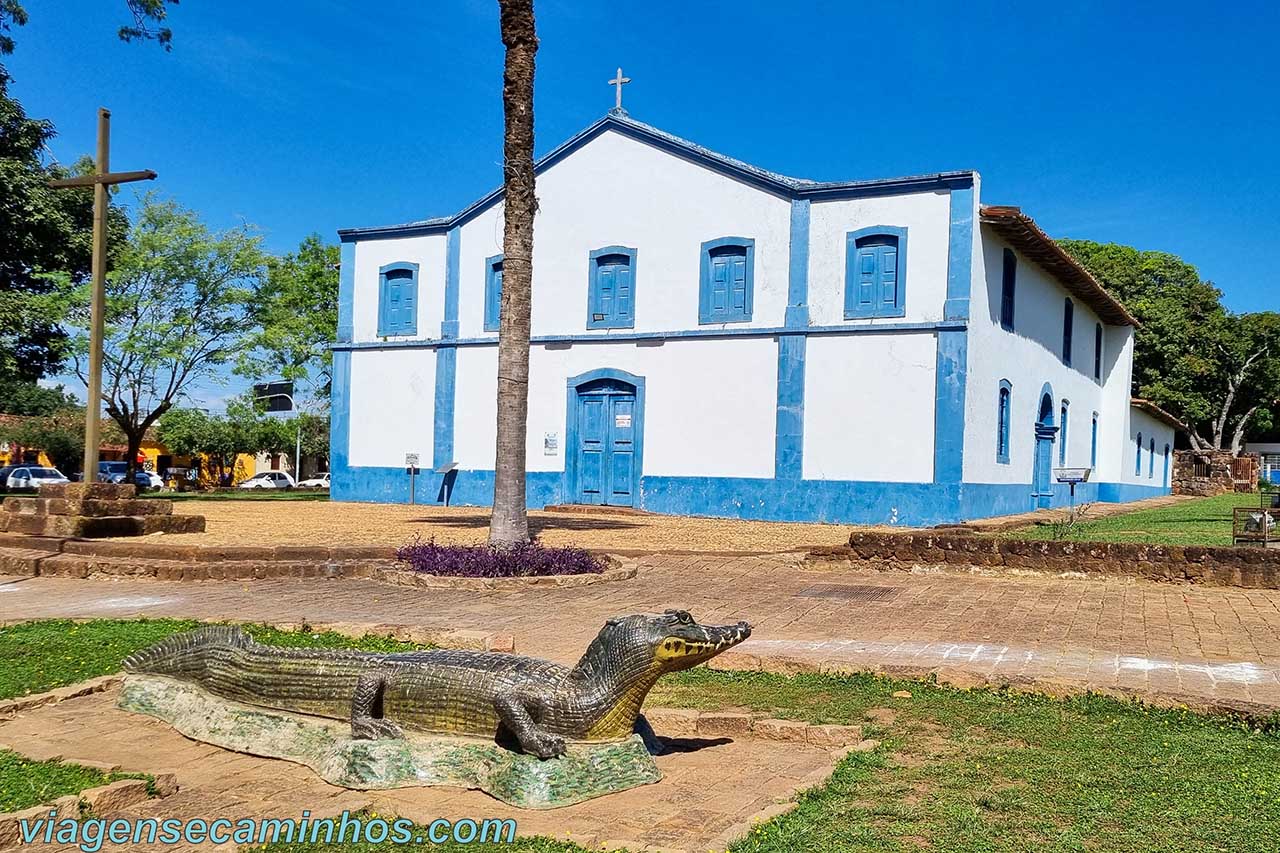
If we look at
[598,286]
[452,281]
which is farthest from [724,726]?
[452,281]

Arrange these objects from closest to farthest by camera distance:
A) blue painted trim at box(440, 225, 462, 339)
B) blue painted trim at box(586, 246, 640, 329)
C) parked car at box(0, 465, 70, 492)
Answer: blue painted trim at box(586, 246, 640, 329) < blue painted trim at box(440, 225, 462, 339) < parked car at box(0, 465, 70, 492)

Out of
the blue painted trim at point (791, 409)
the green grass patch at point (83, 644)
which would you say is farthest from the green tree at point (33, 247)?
the green grass patch at point (83, 644)

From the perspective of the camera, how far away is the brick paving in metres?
4.01

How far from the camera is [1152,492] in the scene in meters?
39.8

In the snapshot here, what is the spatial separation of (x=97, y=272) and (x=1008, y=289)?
57.1 feet

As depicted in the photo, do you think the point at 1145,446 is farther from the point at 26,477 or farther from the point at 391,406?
the point at 26,477

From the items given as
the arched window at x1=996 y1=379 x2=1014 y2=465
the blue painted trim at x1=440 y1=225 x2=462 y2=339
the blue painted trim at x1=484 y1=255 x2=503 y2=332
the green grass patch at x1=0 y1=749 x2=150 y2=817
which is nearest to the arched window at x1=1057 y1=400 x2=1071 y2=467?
the arched window at x1=996 y1=379 x2=1014 y2=465

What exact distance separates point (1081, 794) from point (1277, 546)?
10.3 m

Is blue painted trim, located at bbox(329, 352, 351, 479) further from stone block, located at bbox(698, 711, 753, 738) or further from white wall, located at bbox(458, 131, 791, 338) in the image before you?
stone block, located at bbox(698, 711, 753, 738)

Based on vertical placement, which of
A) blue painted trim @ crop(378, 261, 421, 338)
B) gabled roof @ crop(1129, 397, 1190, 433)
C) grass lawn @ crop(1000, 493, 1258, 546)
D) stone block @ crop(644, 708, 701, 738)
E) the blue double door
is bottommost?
stone block @ crop(644, 708, 701, 738)

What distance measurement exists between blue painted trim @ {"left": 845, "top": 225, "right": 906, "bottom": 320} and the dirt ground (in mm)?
4284

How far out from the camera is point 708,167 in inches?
899

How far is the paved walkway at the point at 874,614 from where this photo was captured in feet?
22.3

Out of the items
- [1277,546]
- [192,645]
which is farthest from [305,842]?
[1277,546]
